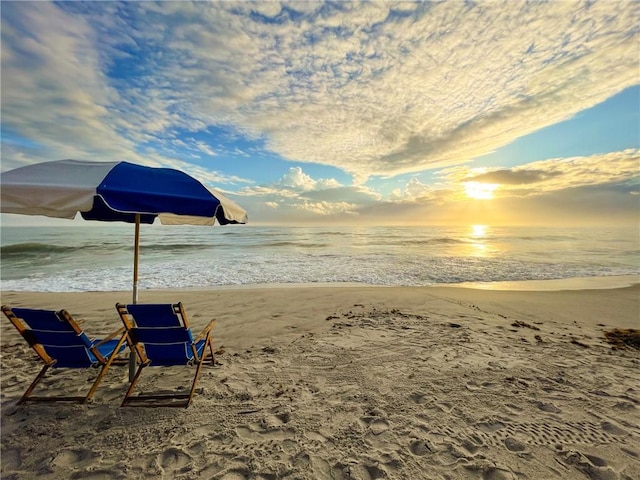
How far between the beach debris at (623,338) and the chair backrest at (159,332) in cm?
721

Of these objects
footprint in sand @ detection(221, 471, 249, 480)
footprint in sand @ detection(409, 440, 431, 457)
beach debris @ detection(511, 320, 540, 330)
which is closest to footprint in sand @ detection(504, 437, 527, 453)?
footprint in sand @ detection(409, 440, 431, 457)

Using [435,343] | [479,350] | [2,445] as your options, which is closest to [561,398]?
[479,350]

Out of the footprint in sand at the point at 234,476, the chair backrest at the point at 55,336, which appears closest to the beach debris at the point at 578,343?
the footprint in sand at the point at 234,476

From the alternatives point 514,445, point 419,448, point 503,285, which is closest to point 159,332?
point 419,448

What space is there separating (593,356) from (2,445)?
7967mm

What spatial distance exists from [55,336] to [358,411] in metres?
3.66

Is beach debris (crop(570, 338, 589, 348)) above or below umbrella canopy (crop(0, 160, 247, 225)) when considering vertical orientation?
below

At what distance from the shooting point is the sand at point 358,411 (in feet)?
8.95

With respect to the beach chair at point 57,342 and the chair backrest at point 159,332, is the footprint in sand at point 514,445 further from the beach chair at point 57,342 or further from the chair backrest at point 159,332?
the beach chair at point 57,342

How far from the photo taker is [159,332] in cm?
365

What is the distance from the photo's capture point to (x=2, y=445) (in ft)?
9.78

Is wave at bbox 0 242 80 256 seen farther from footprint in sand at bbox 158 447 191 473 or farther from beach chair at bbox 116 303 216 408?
footprint in sand at bbox 158 447 191 473

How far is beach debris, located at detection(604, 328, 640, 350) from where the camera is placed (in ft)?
18.2

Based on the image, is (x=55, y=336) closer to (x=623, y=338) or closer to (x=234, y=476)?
(x=234, y=476)
